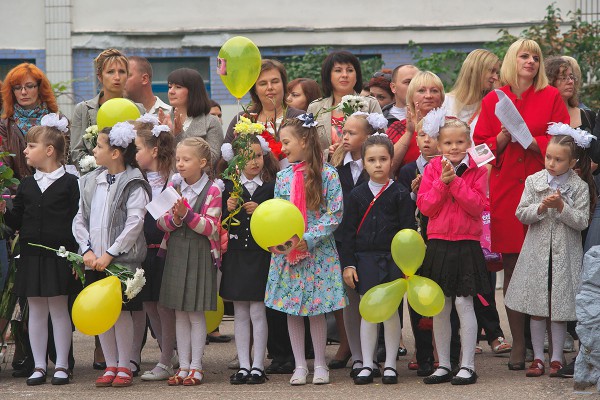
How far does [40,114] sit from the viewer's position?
887 centimetres

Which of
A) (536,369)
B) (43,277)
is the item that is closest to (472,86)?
(536,369)

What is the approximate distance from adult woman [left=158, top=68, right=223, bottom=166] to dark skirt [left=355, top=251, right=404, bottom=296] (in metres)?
1.91

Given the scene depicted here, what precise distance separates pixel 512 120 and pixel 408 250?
4.45 feet

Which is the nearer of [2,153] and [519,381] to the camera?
[519,381]

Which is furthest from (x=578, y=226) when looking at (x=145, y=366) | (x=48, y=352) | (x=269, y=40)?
(x=269, y=40)

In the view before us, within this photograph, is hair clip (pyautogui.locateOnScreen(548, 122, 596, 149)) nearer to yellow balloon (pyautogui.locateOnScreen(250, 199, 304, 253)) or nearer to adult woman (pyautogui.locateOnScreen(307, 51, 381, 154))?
adult woman (pyautogui.locateOnScreen(307, 51, 381, 154))

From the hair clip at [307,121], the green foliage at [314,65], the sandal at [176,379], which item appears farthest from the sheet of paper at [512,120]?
the green foliage at [314,65]

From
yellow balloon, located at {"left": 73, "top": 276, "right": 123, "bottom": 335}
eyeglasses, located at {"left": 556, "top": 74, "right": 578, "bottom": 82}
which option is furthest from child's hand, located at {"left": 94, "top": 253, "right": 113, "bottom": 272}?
eyeglasses, located at {"left": 556, "top": 74, "right": 578, "bottom": 82}

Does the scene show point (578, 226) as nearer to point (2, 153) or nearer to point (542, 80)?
point (542, 80)

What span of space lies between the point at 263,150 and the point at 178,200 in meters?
0.78

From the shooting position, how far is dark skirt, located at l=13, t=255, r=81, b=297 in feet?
25.5

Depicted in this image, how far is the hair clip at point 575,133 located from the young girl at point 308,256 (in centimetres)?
150

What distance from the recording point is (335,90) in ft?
29.9

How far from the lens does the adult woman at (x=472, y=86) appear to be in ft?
28.7
